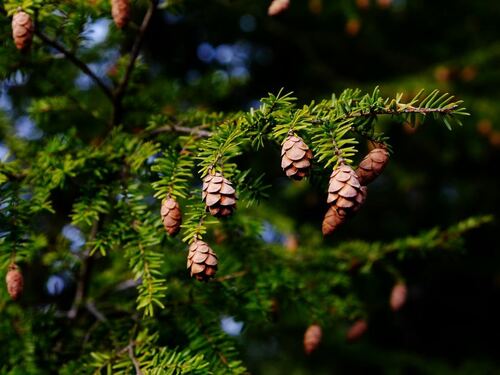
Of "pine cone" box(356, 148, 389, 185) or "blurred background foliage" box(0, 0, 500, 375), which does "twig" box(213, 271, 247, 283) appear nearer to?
"pine cone" box(356, 148, 389, 185)

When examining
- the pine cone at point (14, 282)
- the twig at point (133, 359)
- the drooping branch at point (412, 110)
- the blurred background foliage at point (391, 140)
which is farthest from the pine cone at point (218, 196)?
the blurred background foliage at point (391, 140)

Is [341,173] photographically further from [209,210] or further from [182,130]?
[182,130]

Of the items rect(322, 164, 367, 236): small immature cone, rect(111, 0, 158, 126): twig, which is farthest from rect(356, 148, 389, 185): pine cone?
rect(111, 0, 158, 126): twig

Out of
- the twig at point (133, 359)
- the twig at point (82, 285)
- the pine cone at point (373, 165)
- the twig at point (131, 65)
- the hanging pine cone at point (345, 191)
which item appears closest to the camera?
the hanging pine cone at point (345, 191)

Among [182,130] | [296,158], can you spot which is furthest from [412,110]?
[182,130]

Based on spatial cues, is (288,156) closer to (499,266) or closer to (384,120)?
(384,120)

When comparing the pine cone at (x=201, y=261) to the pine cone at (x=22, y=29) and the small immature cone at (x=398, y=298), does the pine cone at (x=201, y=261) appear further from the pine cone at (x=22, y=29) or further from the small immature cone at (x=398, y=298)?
the small immature cone at (x=398, y=298)
